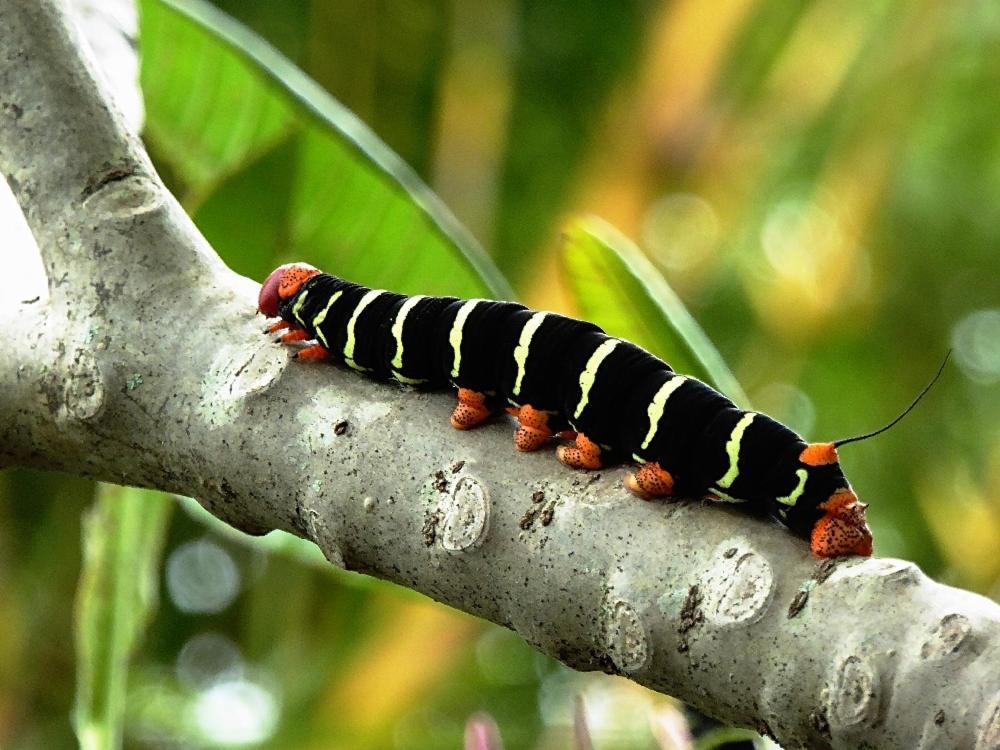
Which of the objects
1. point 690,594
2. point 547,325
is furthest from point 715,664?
point 547,325

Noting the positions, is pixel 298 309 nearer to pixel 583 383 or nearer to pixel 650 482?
pixel 583 383

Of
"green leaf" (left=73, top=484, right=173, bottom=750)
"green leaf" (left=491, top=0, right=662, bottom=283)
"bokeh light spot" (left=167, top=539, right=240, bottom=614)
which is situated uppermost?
"green leaf" (left=491, top=0, right=662, bottom=283)

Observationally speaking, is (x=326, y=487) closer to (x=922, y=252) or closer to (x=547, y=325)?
(x=547, y=325)

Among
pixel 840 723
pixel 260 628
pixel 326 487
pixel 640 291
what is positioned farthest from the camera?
pixel 260 628

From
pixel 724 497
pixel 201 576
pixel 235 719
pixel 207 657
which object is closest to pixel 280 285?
pixel 724 497

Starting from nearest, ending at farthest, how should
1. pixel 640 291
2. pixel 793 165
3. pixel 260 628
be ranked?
pixel 640 291, pixel 260 628, pixel 793 165

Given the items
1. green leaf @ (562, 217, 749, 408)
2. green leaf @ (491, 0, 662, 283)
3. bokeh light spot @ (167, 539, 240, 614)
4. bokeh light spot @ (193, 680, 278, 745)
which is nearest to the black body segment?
green leaf @ (562, 217, 749, 408)

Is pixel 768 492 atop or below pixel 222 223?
atop

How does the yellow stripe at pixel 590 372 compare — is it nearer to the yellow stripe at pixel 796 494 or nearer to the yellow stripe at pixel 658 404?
the yellow stripe at pixel 658 404

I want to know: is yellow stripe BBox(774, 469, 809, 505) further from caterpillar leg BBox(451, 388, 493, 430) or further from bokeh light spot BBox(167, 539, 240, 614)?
bokeh light spot BBox(167, 539, 240, 614)
